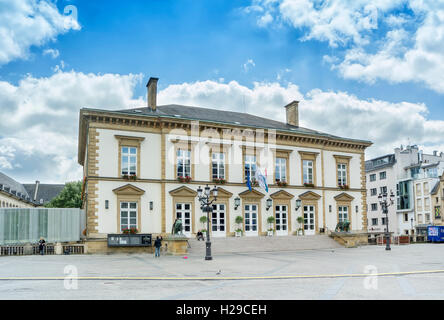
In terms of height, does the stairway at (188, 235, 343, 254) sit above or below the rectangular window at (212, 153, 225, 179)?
below

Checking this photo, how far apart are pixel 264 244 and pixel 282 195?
6.22 metres

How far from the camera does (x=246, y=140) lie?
3953 centimetres

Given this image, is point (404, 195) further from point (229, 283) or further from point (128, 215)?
point (229, 283)

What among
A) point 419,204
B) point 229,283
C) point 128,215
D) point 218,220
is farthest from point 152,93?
point 419,204

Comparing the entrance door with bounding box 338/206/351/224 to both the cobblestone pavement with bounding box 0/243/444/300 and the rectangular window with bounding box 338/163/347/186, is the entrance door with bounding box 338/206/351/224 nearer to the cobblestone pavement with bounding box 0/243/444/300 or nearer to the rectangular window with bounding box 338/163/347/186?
the rectangular window with bounding box 338/163/347/186

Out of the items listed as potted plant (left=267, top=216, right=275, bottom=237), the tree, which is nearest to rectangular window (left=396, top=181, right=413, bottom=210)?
potted plant (left=267, top=216, right=275, bottom=237)

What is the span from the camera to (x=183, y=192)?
118ft

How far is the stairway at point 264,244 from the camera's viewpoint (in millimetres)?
33781

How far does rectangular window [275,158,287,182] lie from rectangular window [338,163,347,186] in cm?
703

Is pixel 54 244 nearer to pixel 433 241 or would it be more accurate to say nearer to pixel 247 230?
pixel 247 230

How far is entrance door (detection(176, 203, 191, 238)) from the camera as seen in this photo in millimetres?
35938

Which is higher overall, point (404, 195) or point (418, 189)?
point (418, 189)

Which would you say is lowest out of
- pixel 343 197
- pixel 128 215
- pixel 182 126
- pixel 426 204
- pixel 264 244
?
pixel 264 244

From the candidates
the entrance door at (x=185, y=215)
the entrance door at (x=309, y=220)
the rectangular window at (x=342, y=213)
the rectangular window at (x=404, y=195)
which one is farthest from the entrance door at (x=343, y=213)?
the rectangular window at (x=404, y=195)
